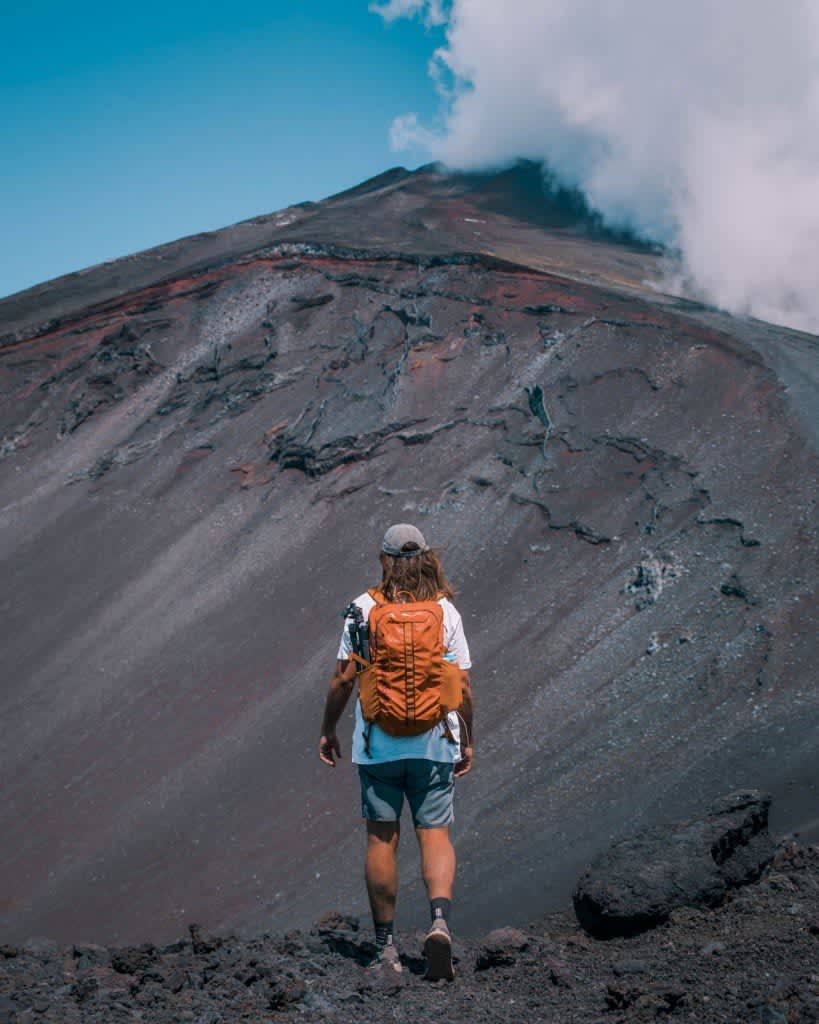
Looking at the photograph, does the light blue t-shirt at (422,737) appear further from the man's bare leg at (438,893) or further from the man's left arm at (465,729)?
the man's bare leg at (438,893)

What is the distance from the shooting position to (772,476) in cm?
934

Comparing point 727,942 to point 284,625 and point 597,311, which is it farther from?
point 597,311

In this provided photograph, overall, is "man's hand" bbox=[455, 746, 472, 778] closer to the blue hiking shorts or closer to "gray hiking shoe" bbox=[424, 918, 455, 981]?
the blue hiking shorts

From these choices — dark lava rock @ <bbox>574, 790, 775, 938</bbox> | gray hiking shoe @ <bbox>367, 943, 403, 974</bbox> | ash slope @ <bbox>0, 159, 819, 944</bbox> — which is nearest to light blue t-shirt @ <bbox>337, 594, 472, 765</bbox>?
gray hiking shoe @ <bbox>367, 943, 403, 974</bbox>

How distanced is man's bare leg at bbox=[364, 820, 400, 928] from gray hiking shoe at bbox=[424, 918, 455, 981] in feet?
0.71

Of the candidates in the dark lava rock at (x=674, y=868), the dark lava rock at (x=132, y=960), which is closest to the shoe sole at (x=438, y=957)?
the dark lava rock at (x=674, y=868)

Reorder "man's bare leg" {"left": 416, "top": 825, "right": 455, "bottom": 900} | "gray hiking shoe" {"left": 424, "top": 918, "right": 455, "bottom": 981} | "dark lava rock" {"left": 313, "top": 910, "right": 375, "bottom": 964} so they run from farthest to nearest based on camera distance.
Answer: "dark lava rock" {"left": 313, "top": 910, "right": 375, "bottom": 964}, "man's bare leg" {"left": 416, "top": 825, "right": 455, "bottom": 900}, "gray hiking shoe" {"left": 424, "top": 918, "right": 455, "bottom": 981}

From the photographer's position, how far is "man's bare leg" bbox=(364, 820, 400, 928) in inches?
159

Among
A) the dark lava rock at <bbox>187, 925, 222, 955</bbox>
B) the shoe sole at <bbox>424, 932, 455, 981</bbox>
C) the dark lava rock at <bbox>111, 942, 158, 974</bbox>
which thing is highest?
the dark lava rock at <bbox>187, 925, 222, 955</bbox>

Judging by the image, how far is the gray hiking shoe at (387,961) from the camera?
158 inches

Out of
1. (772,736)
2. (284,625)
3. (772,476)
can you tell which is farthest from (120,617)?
(772,736)

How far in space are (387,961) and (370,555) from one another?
26.1 feet

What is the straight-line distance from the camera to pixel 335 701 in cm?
412

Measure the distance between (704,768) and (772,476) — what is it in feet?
11.1
